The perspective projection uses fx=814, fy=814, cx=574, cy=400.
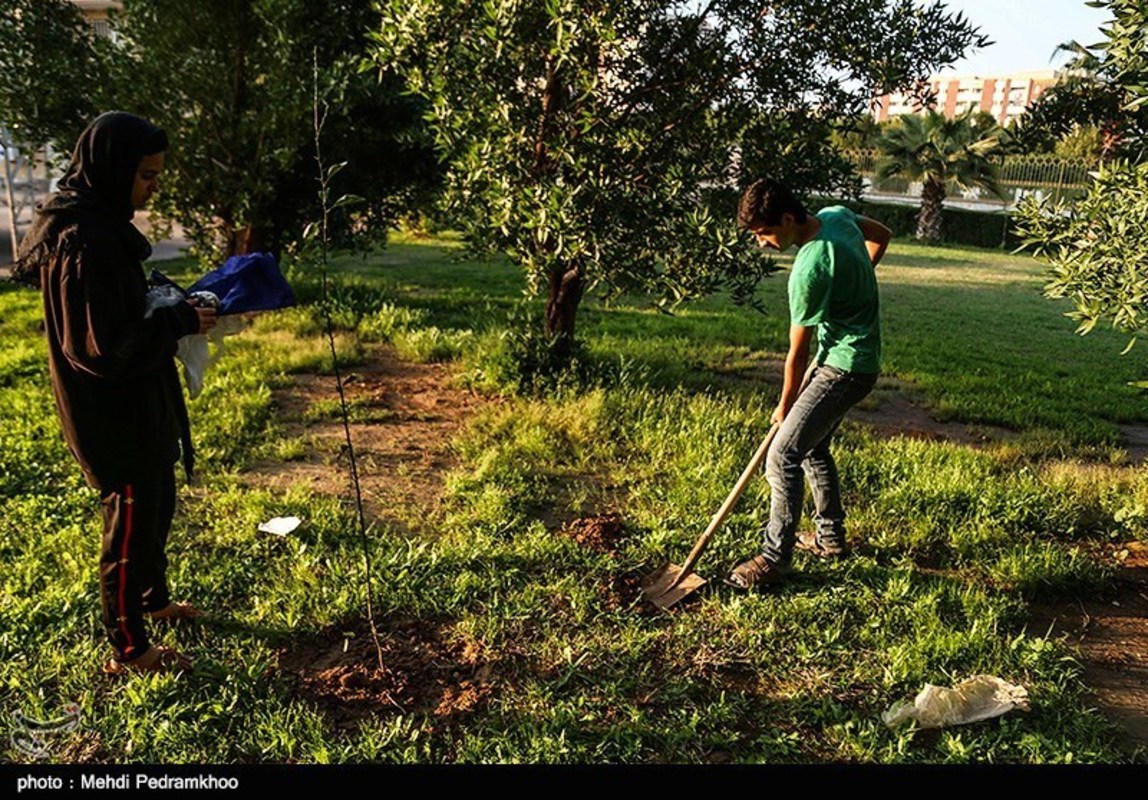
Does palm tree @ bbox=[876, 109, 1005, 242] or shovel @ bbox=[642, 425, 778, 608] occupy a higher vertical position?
palm tree @ bbox=[876, 109, 1005, 242]

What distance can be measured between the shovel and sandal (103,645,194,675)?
2.10 metres

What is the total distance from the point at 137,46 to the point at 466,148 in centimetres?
485

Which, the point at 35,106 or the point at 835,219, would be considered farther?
the point at 35,106

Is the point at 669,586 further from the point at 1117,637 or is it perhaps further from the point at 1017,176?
the point at 1017,176

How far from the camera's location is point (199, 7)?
8.15 meters

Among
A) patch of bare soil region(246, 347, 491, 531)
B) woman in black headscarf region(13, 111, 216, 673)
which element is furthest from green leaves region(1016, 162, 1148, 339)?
woman in black headscarf region(13, 111, 216, 673)

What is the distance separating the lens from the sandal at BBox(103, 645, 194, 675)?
325 cm

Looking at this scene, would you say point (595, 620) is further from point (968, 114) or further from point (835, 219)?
point (968, 114)

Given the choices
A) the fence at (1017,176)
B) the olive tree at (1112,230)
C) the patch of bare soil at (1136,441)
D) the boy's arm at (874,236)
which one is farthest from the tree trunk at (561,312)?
the fence at (1017,176)

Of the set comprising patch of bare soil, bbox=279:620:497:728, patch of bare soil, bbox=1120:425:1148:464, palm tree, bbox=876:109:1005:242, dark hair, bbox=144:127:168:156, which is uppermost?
palm tree, bbox=876:109:1005:242

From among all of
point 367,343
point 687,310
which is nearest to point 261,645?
point 367,343

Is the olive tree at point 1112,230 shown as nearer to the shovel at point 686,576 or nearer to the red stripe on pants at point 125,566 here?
the shovel at point 686,576

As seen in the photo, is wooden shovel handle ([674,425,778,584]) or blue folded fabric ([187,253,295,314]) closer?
blue folded fabric ([187,253,295,314])

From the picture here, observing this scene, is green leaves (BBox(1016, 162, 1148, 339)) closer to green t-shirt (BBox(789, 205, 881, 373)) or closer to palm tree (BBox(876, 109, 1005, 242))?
green t-shirt (BBox(789, 205, 881, 373))
